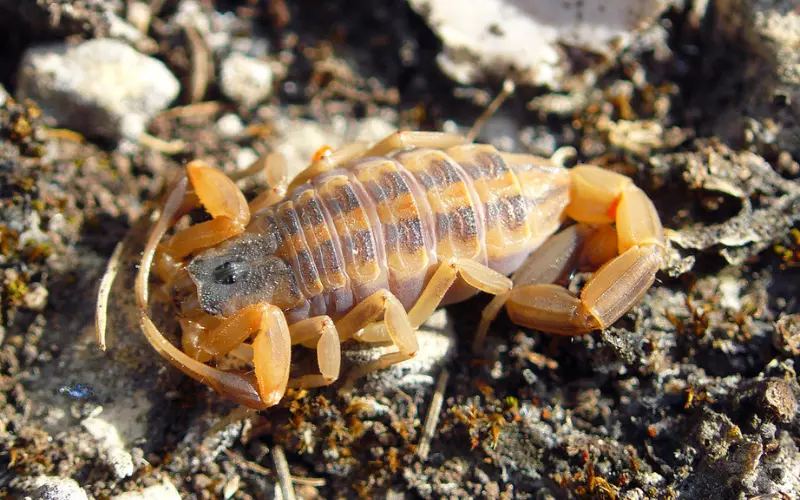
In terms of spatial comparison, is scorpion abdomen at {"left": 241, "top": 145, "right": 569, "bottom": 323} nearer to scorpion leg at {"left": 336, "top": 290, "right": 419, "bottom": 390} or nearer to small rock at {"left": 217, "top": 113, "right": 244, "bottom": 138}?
scorpion leg at {"left": 336, "top": 290, "right": 419, "bottom": 390}

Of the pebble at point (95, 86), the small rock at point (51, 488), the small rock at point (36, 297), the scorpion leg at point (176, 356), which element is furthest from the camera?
the pebble at point (95, 86)

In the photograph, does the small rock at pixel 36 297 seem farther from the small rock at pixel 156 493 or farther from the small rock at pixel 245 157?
the small rock at pixel 245 157

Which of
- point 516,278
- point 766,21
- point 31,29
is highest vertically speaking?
point 766,21

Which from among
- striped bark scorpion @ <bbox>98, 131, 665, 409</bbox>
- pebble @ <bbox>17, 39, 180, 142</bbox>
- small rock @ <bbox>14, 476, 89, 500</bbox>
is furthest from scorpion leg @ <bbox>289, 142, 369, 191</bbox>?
small rock @ <bbox>14, 476, 89, 500</bbox>

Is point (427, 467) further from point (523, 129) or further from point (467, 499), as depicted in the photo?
point (523, 129)

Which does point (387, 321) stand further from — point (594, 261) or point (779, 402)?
point (779, 402)

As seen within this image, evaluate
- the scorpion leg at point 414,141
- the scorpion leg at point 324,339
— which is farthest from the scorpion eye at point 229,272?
the scorpion leg at point 414,141

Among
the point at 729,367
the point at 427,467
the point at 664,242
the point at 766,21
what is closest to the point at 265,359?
the point at 427,467
